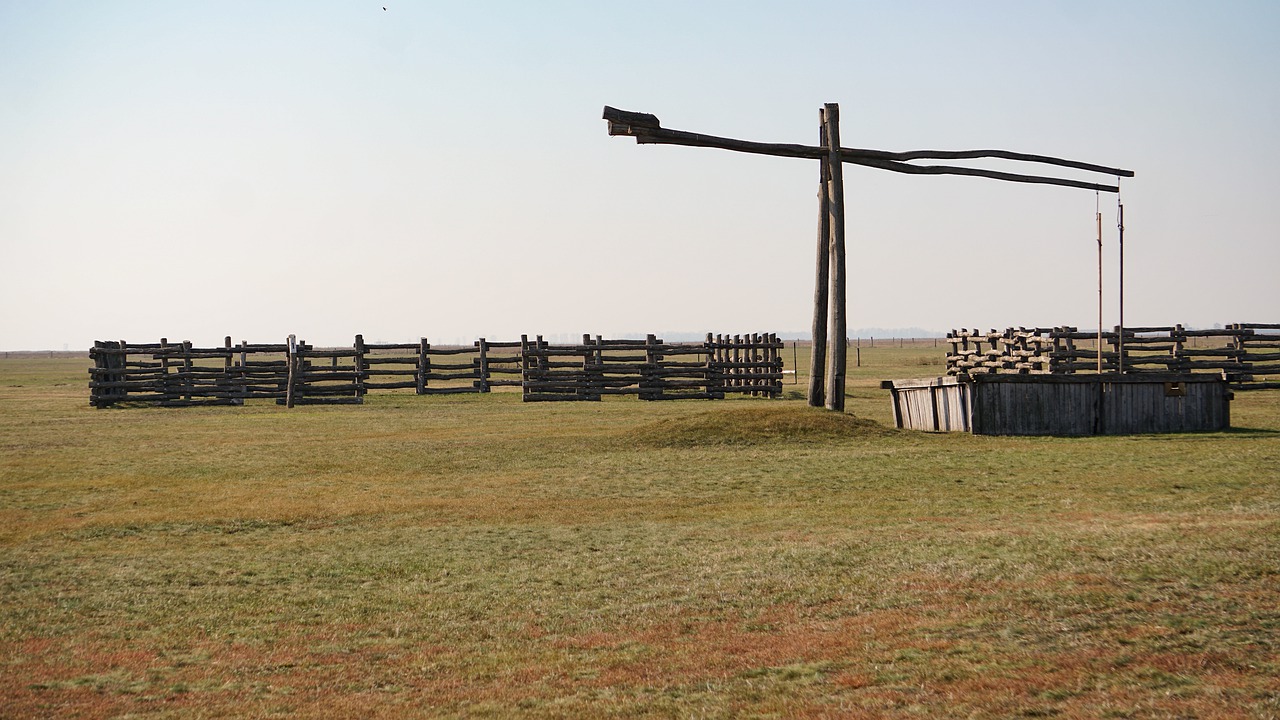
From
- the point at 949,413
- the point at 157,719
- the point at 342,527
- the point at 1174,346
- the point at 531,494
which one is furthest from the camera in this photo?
the point at 1174,346

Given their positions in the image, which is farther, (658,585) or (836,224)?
(836,224)

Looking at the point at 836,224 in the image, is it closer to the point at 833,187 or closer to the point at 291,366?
the point at 833,187

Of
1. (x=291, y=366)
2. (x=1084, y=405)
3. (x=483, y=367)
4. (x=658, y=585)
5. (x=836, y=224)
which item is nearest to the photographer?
(x=658, y=585)

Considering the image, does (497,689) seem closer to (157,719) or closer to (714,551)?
(157,719)

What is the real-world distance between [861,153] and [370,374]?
67.9 ft

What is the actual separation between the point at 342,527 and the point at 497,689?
6872 millimetres

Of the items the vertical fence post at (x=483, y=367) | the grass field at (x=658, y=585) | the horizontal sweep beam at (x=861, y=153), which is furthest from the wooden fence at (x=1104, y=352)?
the vertical fence post at (x=483, y=367)

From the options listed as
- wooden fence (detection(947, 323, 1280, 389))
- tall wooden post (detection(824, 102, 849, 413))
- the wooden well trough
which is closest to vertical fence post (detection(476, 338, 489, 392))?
wooden fence (detection(947, 323, 1280, 389))

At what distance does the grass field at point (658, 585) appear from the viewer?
269 inches

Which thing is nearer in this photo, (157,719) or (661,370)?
(157,719)

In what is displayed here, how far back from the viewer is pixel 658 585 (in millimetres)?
9656

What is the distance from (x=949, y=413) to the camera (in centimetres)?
2238

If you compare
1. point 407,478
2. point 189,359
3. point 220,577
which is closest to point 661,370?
point 189,359

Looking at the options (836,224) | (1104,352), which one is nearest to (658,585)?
(836,224)
